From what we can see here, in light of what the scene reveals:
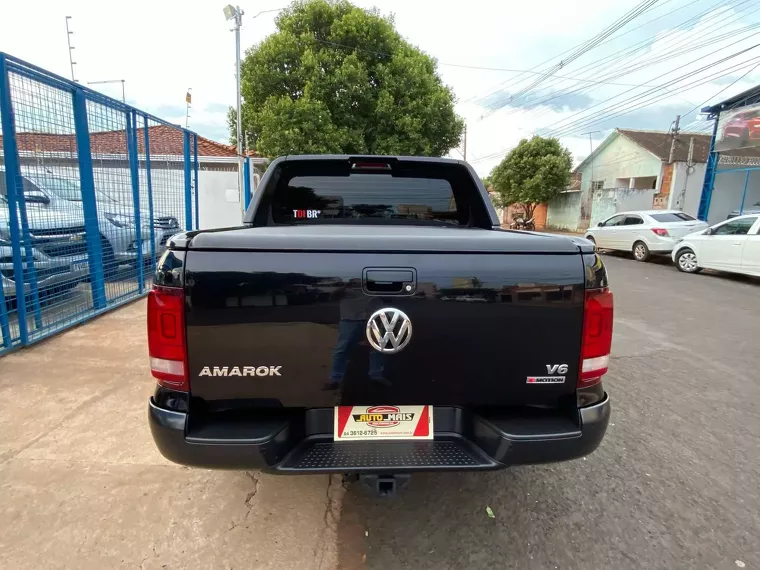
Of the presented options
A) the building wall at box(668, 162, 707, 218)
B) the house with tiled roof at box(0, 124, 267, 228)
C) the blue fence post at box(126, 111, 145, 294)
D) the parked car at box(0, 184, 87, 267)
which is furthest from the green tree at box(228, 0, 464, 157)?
the building wall at box(668, 162, 707, 218)

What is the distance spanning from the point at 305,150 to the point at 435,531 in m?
12.5

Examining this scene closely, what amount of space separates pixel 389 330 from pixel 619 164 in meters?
28.8

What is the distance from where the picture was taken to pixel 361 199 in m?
3.18

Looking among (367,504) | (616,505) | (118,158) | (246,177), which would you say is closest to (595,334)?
(616,505)

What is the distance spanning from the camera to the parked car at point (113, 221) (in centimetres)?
448

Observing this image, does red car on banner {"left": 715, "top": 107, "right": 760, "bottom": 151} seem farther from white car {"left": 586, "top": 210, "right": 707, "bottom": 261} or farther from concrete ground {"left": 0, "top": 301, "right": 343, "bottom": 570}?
concrete ground {"left": 0, "top": 301, "right": 343, "bottom": 570}

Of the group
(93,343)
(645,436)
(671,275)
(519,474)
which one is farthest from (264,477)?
(671,275)

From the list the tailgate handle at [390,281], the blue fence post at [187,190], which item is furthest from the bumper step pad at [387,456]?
the blue fence post at [187,190]

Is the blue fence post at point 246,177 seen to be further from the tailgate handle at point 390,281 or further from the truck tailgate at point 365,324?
the tailgate handle at point 390,281

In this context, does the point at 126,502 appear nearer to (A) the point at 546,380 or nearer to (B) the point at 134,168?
(A) the point at 546,380

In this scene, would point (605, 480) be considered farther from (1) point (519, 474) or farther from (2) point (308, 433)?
(2) point (308, 433)

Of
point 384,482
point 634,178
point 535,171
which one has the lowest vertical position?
point 384,482

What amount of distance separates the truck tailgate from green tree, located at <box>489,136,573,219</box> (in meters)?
27.6

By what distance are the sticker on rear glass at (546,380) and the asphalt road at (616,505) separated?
0.89 m
